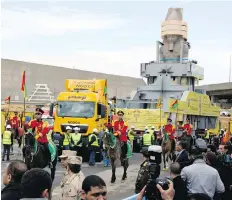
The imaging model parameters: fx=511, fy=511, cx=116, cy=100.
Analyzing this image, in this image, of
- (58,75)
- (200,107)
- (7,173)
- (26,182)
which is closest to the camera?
(26,182)

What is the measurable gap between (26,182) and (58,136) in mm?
18532

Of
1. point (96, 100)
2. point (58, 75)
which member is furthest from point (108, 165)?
point (58, 75)

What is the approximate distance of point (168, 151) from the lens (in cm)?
1933

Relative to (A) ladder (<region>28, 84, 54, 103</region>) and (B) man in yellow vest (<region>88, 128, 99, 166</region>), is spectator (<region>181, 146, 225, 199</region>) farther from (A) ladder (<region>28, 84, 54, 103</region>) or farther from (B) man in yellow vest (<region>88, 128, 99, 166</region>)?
(A) ladder (<region>28, 84, 54, 103</region>)

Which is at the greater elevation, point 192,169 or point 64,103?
point 64,103

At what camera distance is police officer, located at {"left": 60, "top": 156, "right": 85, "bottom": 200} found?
6.47 m

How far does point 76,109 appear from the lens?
2245 centimetres

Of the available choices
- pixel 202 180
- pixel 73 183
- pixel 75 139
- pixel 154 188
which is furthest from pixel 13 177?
pixel 75 139

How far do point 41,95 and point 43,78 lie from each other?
652 centimetres

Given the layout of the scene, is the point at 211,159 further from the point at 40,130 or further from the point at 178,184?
the point at 40,130

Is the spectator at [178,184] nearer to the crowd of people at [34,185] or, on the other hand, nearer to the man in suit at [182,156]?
the crowd of people at [34,185]

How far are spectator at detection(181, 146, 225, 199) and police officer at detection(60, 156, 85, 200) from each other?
1424 mm

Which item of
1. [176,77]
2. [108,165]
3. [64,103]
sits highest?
[176,77]

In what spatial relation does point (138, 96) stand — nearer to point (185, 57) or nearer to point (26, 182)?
point (185, 57)
